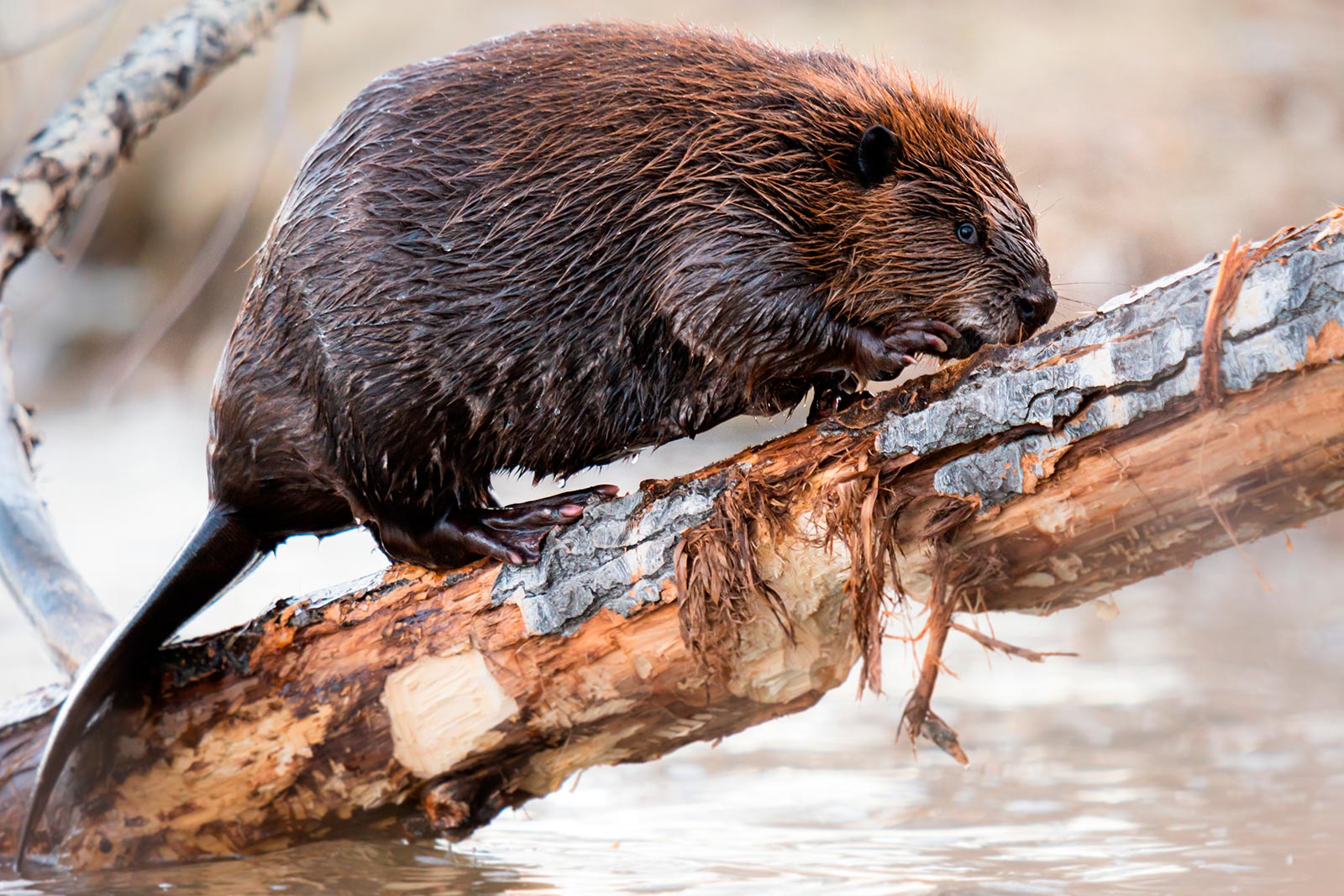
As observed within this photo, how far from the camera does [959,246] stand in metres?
2.32

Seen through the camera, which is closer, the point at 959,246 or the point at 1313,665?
the point at 959,246

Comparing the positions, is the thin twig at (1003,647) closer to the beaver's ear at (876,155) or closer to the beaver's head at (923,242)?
the beaver's head at (923,242)

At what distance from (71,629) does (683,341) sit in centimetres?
159

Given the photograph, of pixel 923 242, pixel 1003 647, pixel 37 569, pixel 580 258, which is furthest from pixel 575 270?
pixel 37 569

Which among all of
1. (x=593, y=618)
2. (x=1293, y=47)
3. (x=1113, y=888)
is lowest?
(x=1113, y=888)

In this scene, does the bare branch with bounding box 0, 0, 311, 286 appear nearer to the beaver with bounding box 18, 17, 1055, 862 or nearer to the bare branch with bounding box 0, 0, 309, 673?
the bare branch with bounding box 0, 0, 309, 673

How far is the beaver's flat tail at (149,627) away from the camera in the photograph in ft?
7.68

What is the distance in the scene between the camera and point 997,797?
9.53ft

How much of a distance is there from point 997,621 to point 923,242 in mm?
2960

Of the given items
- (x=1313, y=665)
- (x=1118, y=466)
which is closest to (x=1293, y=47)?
(x=1313, y=665)

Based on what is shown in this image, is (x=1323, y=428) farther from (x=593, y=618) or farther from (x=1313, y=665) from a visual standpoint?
(x=1313, y=665)

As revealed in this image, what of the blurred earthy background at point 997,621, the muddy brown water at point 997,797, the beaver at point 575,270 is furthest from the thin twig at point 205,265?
the beaver at point 575,270

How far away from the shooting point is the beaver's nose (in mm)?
2318

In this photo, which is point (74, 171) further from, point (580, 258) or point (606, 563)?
point (606, 563)
